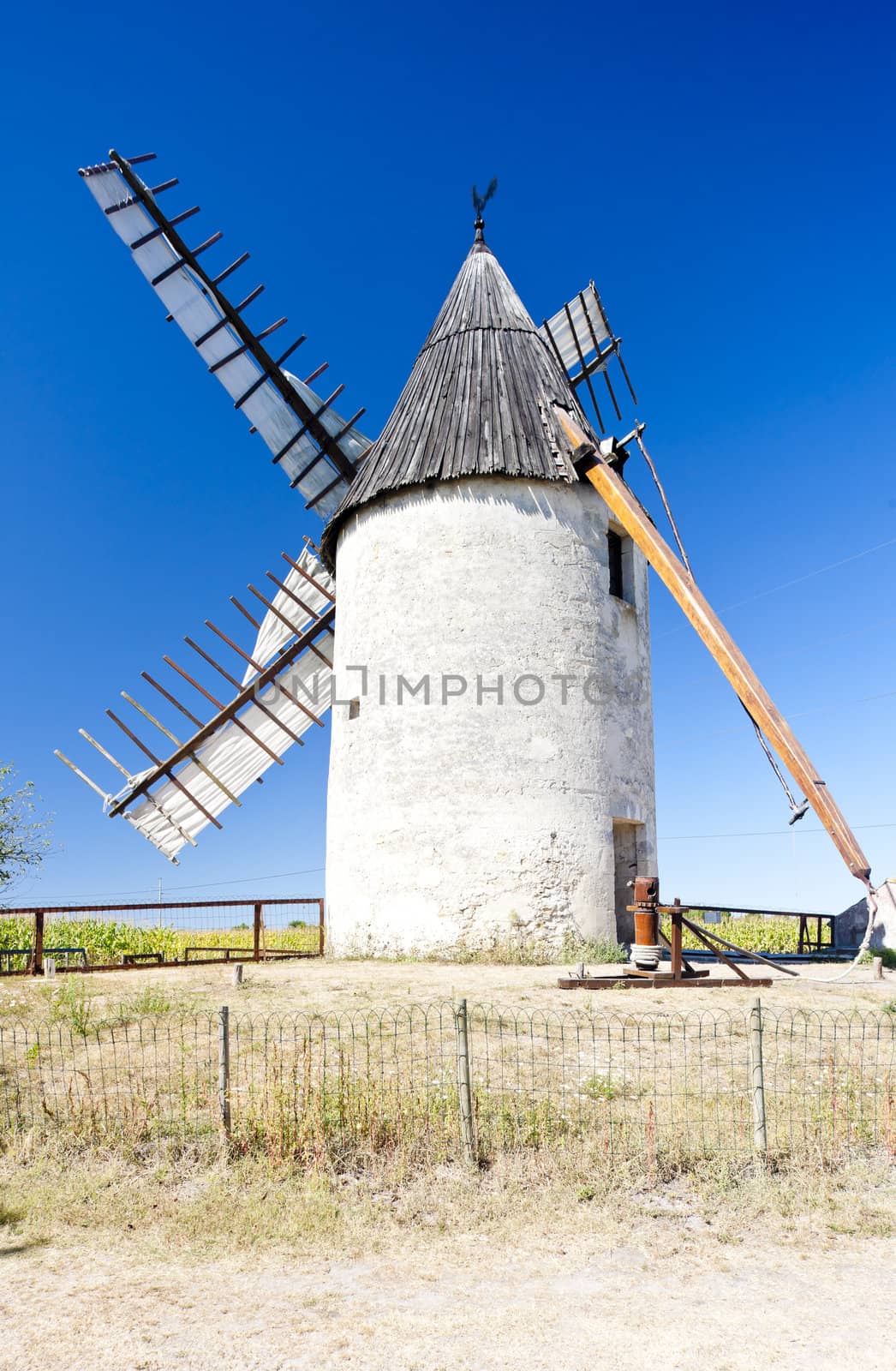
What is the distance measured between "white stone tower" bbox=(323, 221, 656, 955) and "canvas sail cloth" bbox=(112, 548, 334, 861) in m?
2.23

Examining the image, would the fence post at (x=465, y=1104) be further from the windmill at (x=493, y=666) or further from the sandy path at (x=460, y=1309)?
the windmill at (x=493, y=666)

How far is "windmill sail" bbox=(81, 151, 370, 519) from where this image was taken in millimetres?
15742

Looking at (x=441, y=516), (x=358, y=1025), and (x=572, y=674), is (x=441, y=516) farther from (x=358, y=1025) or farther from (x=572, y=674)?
(x=358, y=1025)

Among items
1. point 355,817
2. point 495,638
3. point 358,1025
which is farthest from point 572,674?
point 358,1025

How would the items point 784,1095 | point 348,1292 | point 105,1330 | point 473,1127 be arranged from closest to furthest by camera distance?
point 105,1330 → point 348,1292 → point 473,1127 → point 784,1095

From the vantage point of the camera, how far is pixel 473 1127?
5.19 meters

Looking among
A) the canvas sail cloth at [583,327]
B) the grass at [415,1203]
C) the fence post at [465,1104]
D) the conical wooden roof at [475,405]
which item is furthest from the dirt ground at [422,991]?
the canvas sail cloth at [583,327]

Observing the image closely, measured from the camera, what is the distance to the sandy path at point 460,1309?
3.43 meters

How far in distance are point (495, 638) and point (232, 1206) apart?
25.4 feet

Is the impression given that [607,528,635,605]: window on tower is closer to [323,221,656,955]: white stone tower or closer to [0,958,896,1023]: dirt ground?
[323,221,656,955]: white stone tower

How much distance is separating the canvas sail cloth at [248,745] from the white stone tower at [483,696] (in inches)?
87.8

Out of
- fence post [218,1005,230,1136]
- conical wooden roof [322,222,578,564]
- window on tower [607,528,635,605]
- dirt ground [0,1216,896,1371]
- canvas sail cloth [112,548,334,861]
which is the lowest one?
dirt ground [0,1216,896,1371]

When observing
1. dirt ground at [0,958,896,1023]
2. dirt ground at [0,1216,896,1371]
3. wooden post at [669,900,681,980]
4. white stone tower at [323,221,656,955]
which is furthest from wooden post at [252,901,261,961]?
dirt ground at [0,1216,896,1371]

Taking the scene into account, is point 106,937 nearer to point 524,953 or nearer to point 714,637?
point 524,953
